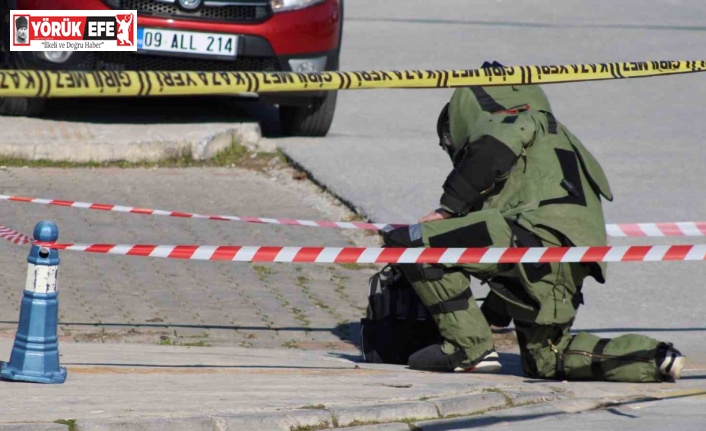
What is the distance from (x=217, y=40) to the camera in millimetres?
9227

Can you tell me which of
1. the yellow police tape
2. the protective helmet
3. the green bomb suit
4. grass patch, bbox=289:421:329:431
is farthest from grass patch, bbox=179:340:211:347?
the yellow police tape

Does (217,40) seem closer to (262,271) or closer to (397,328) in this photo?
(262,271)

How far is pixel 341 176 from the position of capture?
8.84 meters

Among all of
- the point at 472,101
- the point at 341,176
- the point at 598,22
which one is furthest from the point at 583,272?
the point at 598,22

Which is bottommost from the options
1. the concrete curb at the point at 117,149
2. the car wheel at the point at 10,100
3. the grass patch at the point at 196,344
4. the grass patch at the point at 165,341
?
the grass patch at the point at 165,341

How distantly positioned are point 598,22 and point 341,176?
7.86m

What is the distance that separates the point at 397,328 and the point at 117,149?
161 inches

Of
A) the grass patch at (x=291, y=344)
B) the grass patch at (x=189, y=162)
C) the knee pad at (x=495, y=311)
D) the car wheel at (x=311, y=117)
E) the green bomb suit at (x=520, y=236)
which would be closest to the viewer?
the green bomb suit at (x=520, y=236)

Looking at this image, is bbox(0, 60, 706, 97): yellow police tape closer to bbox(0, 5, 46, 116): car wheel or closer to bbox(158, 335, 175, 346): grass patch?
bbox(158, 335, 175, 346): grass patch

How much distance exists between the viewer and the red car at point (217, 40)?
912 centimetres

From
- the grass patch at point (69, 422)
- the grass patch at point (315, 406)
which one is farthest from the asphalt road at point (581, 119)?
the grass patch at point (69, 422)

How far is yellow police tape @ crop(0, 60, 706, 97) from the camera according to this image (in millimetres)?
3914

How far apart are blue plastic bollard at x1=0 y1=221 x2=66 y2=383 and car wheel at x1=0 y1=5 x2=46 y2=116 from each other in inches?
198

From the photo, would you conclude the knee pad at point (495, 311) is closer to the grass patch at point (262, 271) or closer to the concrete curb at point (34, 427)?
the grass patch at point (262, 271)
